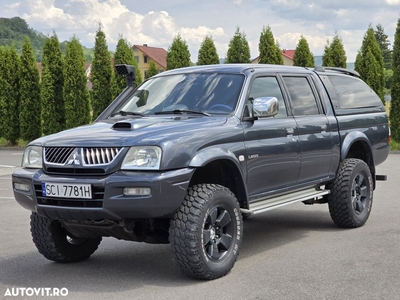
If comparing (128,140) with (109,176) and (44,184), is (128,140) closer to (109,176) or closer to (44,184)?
(109,176)

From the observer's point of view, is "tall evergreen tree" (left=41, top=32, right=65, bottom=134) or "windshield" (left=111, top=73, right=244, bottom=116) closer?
"windshield" (left=111, top=73, right=244, bottom=116)

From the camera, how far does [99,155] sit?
5758 mm

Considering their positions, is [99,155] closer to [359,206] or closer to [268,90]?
[268,90]

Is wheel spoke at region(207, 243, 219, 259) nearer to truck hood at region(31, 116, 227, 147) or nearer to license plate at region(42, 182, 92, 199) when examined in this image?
truck hood at region(31, 116, 227, 147)

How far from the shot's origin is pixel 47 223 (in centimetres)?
662

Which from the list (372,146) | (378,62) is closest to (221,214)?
(372,146)

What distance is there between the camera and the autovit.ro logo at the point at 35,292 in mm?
5641

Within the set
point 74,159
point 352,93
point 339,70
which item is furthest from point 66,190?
point 339,70

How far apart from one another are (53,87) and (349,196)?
20171 millimetres

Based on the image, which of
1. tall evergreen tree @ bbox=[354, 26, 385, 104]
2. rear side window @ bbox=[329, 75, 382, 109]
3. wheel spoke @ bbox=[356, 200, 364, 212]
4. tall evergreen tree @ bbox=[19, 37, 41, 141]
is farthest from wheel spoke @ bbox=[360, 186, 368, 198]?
tall evergreen tree @ bbox=[19, 37, 41, 141]

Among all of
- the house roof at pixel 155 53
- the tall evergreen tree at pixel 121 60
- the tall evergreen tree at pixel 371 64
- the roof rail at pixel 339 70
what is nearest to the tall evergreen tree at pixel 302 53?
the tall evergreen tree at pixel 371 64

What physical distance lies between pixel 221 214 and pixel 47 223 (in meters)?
1.75

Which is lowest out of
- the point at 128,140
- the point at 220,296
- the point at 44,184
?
the point at 220,296

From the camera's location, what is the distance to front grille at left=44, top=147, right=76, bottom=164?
19.5 feet
